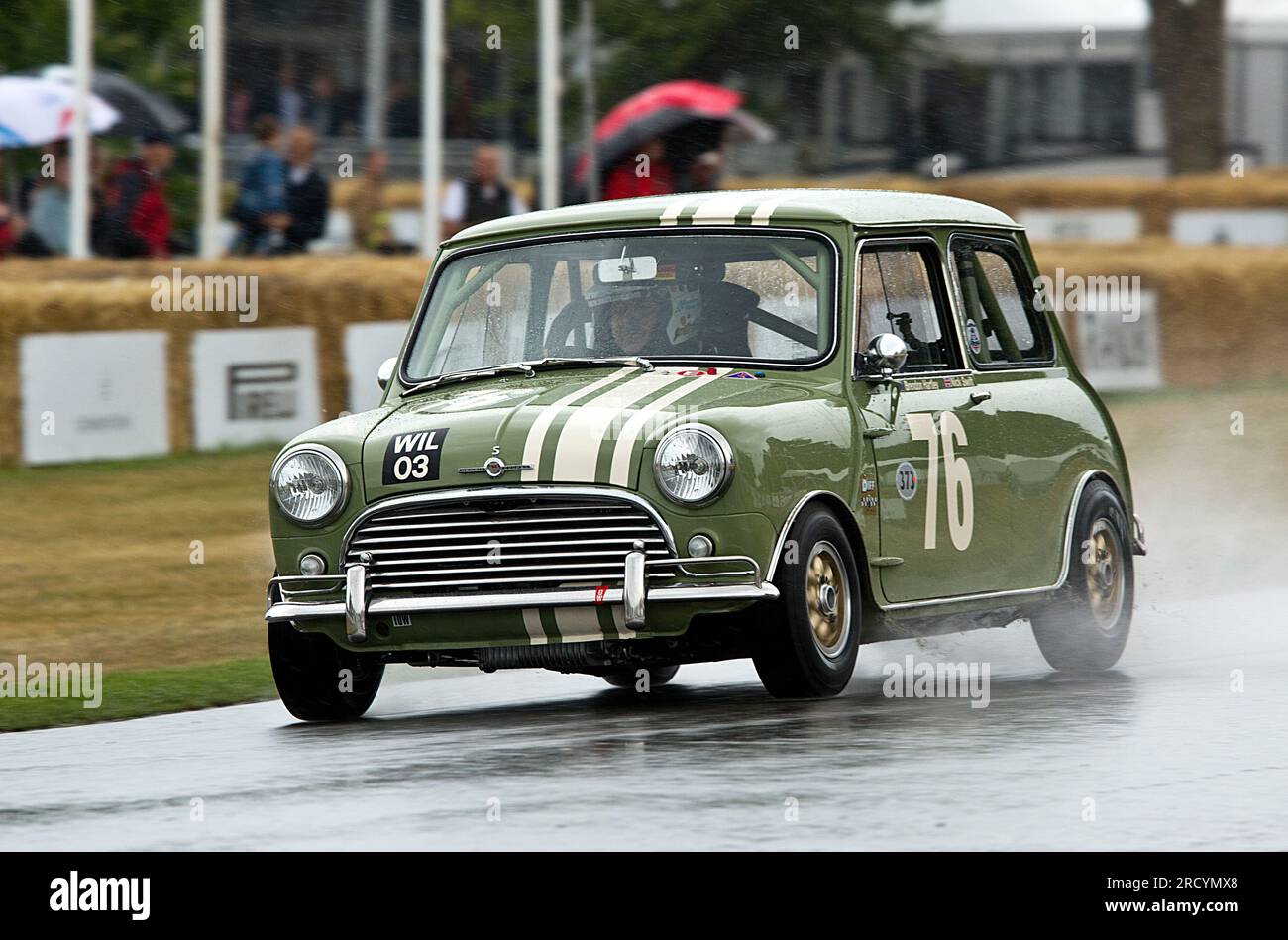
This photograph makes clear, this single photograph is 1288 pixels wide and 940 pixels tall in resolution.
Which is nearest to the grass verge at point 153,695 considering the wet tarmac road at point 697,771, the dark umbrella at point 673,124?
the wet tarmac road at point 697,771

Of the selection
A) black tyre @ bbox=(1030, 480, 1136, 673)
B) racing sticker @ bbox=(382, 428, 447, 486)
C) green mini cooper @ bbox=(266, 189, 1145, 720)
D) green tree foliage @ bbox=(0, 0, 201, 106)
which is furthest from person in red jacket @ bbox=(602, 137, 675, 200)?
green tree foliage @ bbox=(0, 0, 201, 106)

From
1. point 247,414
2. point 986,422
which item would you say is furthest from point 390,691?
point 247,414

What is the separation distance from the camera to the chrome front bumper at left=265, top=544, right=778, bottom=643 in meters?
8.55

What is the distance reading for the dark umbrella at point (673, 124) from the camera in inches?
999

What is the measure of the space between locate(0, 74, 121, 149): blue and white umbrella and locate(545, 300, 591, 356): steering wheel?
1461 centimetres

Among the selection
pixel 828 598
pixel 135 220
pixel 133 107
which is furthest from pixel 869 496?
pixel 133 107

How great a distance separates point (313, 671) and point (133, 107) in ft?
56.4

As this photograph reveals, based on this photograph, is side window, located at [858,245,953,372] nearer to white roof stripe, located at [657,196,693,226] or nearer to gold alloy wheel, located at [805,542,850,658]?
white roof stripe, located at [657,196,693,226]

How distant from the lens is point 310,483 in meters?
9.11

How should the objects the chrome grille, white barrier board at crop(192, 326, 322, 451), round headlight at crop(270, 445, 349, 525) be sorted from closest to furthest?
the chrome grille, round headlight at crop(270, 445, 349, 525), white barrier board at crop(192, 326, 322, 451)

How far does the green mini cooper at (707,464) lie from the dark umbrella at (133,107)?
15.7 m

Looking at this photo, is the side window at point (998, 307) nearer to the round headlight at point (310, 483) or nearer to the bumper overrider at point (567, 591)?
the bumper overrider at point (567, 591)
